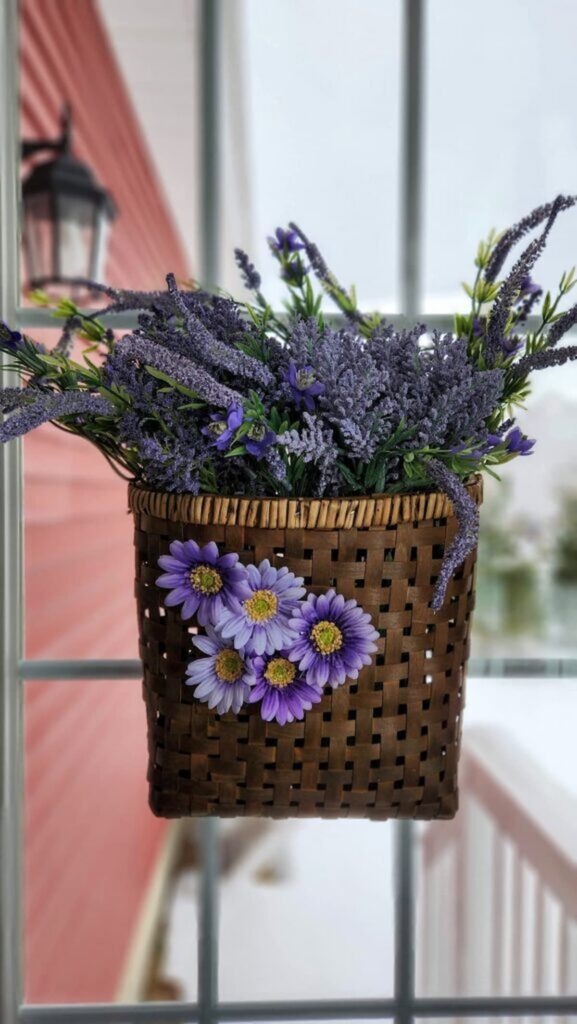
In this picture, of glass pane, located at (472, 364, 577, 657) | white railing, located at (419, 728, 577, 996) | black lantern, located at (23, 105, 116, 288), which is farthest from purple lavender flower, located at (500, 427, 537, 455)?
glass pane, located at (472, 364, 577, 657)

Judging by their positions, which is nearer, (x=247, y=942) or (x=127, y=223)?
(x=247, y=942)

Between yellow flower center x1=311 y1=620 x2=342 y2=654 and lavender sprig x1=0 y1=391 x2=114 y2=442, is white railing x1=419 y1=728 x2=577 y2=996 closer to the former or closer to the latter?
yellow flower center x1=311 y1=620 x2=342 y2=654

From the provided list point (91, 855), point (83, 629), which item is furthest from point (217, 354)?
point (83, 629)

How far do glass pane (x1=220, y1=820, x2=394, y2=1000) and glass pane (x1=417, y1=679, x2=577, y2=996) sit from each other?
0.17m

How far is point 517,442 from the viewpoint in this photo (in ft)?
2.55

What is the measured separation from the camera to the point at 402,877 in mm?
1134

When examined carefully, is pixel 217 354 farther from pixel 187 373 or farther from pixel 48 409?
pixel 48 409

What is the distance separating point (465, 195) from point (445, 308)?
39.4 inches

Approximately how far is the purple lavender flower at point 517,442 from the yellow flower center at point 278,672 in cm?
28

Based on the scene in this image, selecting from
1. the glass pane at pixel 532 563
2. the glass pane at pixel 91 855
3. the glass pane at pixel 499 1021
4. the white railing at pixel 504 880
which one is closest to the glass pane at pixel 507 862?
the white railing at pixel 504 880

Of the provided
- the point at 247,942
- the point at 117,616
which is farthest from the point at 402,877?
the point at 117,616

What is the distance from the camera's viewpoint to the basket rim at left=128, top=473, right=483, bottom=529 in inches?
28.4

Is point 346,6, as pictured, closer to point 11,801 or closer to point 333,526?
point 333,526

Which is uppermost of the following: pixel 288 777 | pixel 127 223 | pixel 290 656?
pixel 127 223
